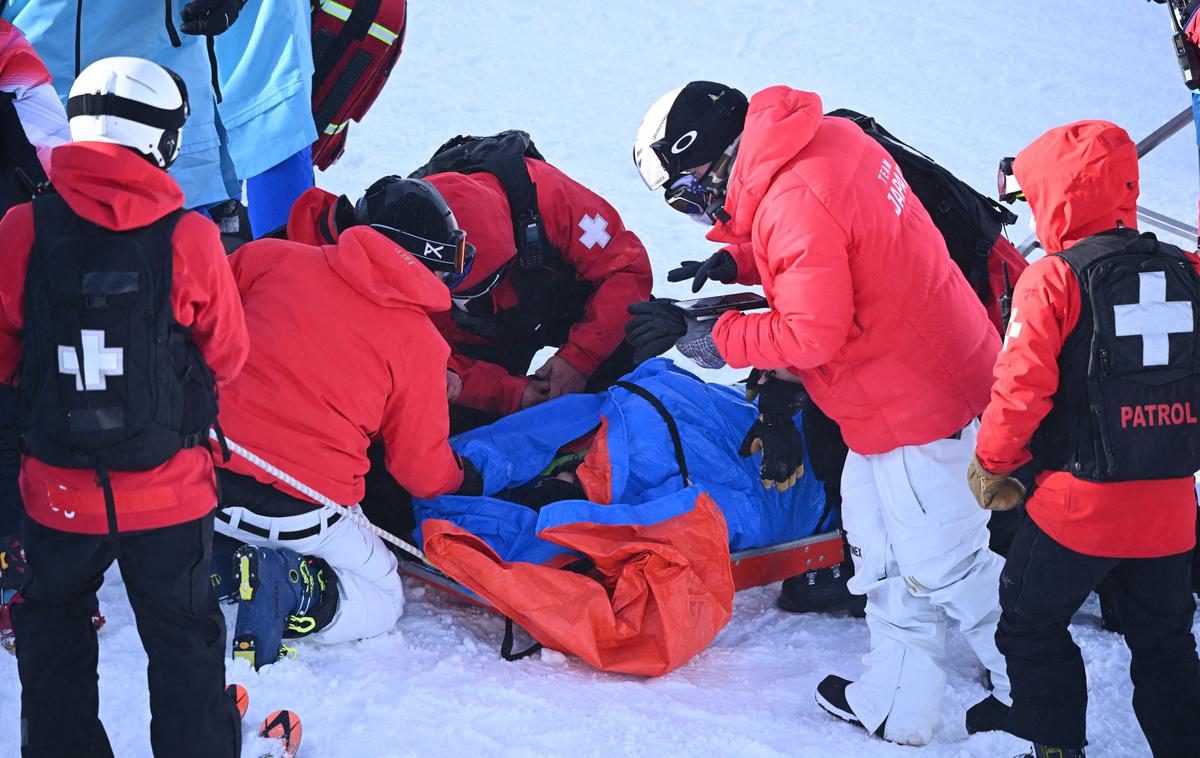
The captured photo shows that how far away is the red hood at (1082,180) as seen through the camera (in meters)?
2.40

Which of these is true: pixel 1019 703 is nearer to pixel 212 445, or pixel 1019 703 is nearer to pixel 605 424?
pixel 605 424

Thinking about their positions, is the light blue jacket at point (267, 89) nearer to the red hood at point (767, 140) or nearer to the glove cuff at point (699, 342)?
the glove cuff at point (699, 342)

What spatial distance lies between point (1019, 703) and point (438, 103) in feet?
19.7

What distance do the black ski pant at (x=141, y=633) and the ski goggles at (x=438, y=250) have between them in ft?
3.40

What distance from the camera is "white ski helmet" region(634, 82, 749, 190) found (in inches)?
117

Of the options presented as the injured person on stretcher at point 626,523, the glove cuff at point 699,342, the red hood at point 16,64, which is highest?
the red hood at point 16,64

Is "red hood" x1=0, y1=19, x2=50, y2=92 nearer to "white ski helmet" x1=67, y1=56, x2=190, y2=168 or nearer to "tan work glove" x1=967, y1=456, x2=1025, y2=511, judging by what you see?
"white ski helmet" x1=67, y1=56, x2=190, y2=168

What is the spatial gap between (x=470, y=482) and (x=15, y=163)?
1491 millimetres

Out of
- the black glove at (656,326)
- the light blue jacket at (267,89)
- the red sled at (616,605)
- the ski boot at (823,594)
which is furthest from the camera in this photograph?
the light blue jacket at (267,89)

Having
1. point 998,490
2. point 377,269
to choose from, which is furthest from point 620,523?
point 998,490

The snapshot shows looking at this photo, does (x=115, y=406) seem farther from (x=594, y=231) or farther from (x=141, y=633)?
(x=594, y=231)

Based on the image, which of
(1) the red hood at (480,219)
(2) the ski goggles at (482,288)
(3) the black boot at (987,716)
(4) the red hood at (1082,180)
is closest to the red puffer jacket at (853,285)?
(4) the red hood at (1082,180)

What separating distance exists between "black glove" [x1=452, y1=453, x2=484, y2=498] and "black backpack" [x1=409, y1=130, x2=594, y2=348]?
0.81 meters

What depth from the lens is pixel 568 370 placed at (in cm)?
409
